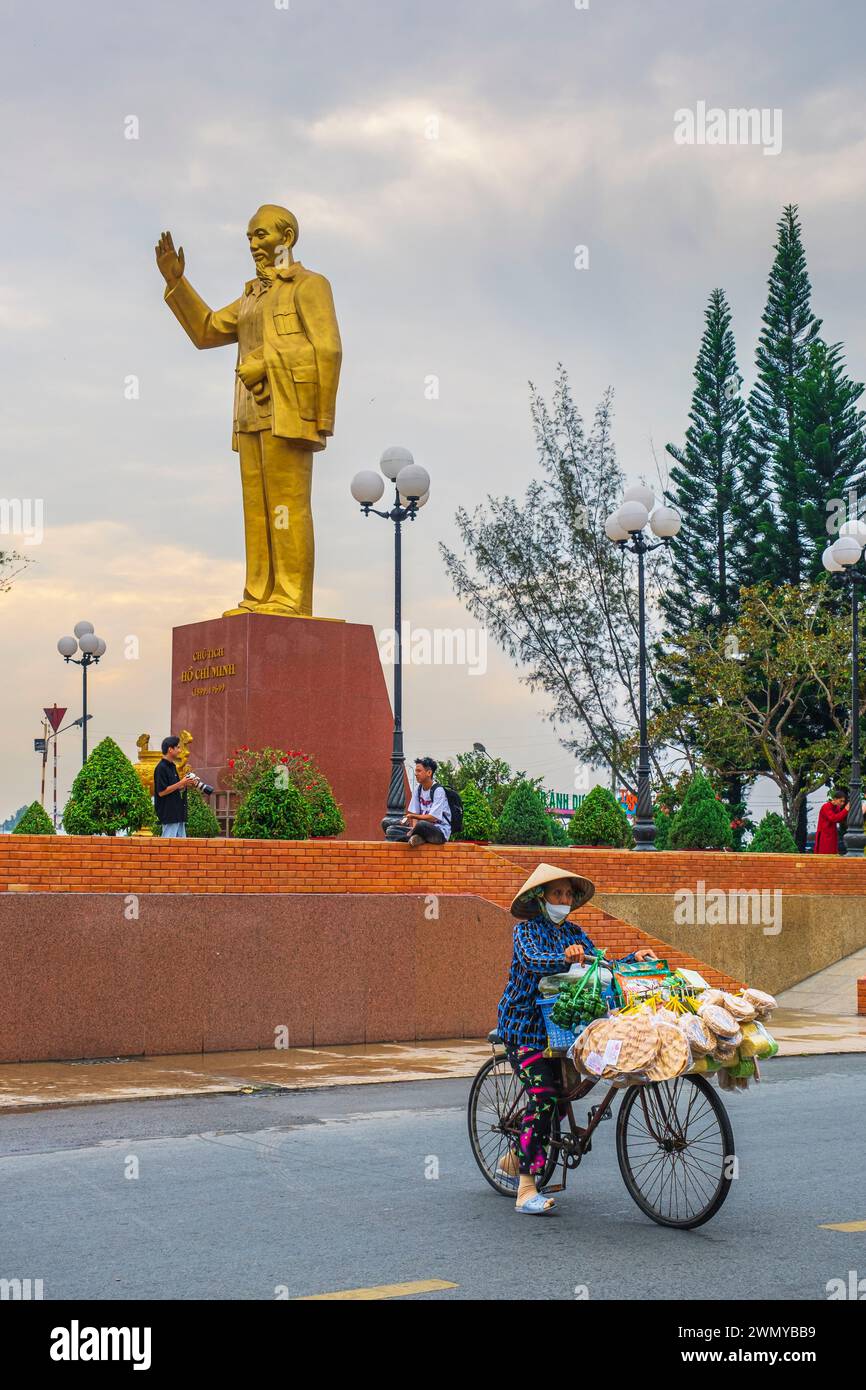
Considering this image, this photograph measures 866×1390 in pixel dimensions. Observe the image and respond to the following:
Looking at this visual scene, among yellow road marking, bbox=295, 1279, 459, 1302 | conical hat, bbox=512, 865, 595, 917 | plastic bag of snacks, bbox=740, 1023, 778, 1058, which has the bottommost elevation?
yellow road marking, bbox=295, 1279, 459, 1302

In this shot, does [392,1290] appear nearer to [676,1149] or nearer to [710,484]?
[676,1149]

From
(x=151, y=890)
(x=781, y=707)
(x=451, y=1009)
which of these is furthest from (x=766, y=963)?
(x=781, y=707)

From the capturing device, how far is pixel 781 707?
1624 inches

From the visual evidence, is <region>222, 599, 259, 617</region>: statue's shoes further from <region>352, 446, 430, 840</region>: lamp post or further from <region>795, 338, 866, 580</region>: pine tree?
<region>795, 338, 866, 580</region>: pine tree

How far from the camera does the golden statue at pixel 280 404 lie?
70.2ft

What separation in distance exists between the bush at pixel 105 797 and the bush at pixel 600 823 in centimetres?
858

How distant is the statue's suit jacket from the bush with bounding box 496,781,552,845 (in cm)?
566

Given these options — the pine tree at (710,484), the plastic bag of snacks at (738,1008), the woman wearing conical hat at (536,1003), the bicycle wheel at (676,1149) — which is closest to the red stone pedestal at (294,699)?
the woman wearing conical hat at (536,1003)

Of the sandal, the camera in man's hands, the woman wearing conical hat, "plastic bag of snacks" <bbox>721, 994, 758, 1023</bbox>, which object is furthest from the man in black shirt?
"plastic bag of snacks" <bbox>721, 994, 758, 1023</bbox>

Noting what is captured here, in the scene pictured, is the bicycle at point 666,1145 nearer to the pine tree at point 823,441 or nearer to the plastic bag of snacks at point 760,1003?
the plastic bag of snacks at point 760,1003

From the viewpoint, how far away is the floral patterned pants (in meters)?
7.27

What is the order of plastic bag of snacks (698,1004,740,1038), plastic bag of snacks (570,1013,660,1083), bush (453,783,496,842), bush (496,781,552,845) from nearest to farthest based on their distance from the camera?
plastic bag of snacks (570,1013,660,1083)
plastic bag of snacks (698,1004,740,1038)
bush (453,783,496,842)
bush (496,781,552,845)
